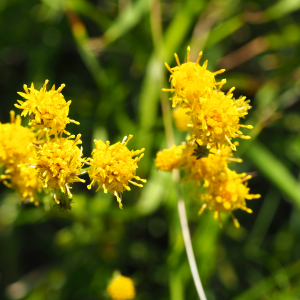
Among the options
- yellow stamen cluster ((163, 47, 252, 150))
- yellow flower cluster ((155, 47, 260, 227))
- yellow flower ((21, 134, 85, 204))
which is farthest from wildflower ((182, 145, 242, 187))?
yellow flower ((21, 134, 85, 204))

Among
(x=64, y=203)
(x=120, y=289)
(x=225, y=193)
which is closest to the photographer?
(x=64, y=203)

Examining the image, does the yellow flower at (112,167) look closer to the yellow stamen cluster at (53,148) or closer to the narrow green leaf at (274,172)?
the yellow stamen cluster at (53,148)

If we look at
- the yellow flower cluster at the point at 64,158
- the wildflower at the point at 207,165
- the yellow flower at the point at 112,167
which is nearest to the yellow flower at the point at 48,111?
the yellow flower cluster at the point at 64,158

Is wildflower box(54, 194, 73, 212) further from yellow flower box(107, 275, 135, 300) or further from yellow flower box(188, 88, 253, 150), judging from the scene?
yellow flower box(107, 275, 135, 300)

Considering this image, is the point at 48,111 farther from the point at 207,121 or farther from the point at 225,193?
the point at 225,193

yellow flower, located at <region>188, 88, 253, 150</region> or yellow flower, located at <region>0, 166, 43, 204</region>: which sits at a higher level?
yellow flower, located at <region>0, 166, 43, 204</region>

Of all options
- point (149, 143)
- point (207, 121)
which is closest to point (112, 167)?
point (207, 121)

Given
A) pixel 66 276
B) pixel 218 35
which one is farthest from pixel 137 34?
pixel 66 276

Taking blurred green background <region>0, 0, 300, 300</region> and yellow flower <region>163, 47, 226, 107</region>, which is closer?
yellow flower <region>163, 47, 226, 107</region>
